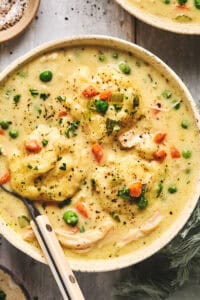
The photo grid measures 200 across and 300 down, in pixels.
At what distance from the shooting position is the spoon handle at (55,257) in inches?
136

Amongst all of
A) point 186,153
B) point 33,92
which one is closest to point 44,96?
point 33,92

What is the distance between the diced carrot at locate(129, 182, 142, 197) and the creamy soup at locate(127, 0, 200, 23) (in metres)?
0.89

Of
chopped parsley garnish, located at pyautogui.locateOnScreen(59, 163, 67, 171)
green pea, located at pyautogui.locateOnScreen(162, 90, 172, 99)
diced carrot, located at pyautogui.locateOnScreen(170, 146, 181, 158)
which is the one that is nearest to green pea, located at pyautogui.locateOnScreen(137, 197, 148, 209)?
diced carrot, located at pyautogui.locateOnScreen(170, 146, 181, 158)

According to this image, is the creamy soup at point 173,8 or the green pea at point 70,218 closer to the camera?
the green pea at point 70,218

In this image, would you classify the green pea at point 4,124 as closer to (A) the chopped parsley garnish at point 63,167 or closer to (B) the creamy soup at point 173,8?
(A) the chopped parsley garnish at point 63,167

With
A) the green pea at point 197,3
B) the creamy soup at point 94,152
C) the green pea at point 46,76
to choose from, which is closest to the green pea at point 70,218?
the creamy soup at point 94,152

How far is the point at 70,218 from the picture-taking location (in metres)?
3.62

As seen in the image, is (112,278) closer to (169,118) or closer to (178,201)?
(178,201)

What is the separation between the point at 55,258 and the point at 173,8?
1413 mm

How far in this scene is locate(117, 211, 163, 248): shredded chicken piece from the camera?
367cm

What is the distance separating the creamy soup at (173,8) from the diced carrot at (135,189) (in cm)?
89

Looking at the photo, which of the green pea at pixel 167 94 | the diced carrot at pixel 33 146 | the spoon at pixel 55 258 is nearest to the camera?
the spoon at pixel 55 258

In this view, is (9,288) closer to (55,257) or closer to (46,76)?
(55,257)

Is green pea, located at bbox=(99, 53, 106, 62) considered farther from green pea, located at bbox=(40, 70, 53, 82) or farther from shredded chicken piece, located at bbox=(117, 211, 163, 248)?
shredded chicken piece, located at bbox=(117, 211, 163, 248)
